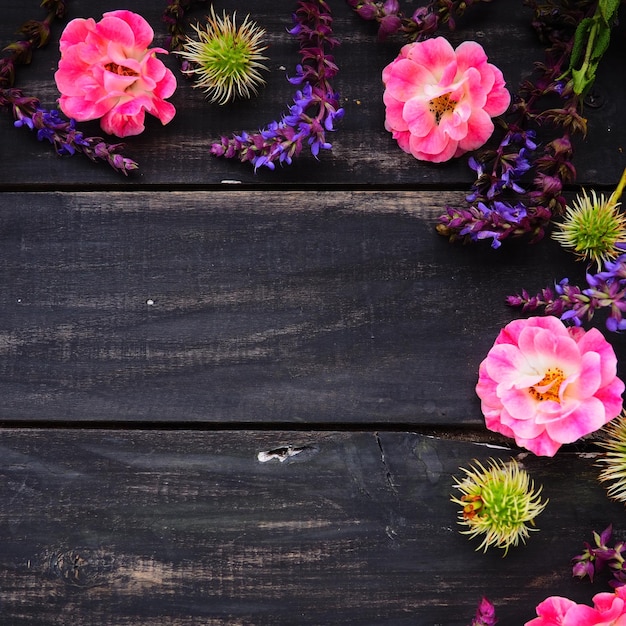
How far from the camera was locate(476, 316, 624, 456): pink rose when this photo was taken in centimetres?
67

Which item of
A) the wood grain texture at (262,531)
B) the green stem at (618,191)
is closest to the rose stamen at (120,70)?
the wood grain texture at (262,531)

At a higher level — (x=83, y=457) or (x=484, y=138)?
(x=484, y=138)

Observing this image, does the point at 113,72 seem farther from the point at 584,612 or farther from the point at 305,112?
the point at 584,612

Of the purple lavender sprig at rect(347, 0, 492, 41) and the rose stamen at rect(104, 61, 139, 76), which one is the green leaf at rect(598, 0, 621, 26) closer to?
the purple lavender sprig at rect(347, 0, 492, 41)

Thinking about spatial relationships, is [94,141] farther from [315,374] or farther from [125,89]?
[315,374]

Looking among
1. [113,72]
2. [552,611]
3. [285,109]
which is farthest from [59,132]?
[552,611]

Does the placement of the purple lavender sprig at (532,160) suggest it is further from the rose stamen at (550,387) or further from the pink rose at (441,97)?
the rose stamen at (550,387)

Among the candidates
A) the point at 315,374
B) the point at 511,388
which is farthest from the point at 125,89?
the point at 511,388

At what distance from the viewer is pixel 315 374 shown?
2.40 ft

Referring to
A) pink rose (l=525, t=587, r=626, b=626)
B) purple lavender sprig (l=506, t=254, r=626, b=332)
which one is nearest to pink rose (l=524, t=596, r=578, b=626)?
pink rose (l=525, t=587, r=626, b=626)

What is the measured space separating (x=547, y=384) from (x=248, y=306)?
279mm

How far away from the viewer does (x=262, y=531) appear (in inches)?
28.3

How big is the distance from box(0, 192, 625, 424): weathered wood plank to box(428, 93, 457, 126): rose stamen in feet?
0.25

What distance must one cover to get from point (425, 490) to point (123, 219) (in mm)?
382
